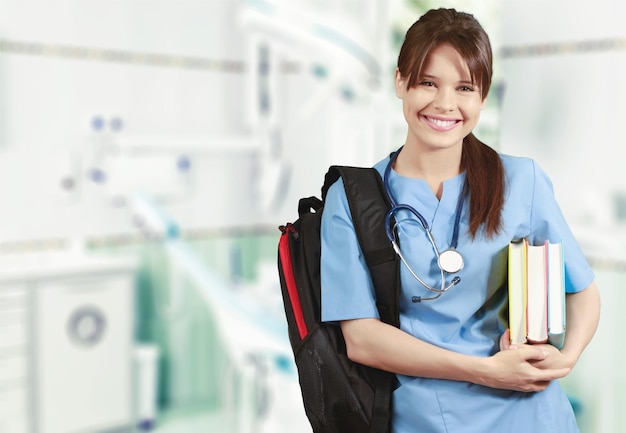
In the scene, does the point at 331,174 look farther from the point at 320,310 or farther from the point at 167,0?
the point at 167,0

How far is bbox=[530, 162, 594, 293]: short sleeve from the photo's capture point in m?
1.21

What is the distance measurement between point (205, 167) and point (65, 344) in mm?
1339

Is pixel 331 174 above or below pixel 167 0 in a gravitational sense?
below

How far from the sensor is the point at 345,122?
3049 millimetres

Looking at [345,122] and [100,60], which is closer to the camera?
[345,122]

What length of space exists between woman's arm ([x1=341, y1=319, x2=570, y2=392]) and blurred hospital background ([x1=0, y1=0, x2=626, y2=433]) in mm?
1550

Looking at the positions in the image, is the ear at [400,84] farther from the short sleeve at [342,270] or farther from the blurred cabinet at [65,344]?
the blurred cabinet at [65,344]

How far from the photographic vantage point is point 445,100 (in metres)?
1.14

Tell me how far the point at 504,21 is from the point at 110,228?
7.74ft

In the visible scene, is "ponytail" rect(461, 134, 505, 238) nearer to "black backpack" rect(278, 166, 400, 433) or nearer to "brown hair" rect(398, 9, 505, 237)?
"brown hair" rect(398, 9, 505, 237)

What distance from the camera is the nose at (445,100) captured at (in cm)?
114

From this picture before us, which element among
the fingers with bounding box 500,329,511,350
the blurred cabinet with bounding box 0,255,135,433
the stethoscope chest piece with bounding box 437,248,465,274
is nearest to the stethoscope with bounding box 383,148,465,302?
the stethoscope chest piece with bounding box 437,248,465,274

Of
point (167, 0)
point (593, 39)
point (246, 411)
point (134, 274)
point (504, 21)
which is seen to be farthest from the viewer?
point (167, 0)

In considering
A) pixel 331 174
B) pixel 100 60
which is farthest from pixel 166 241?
pixel 331 174
